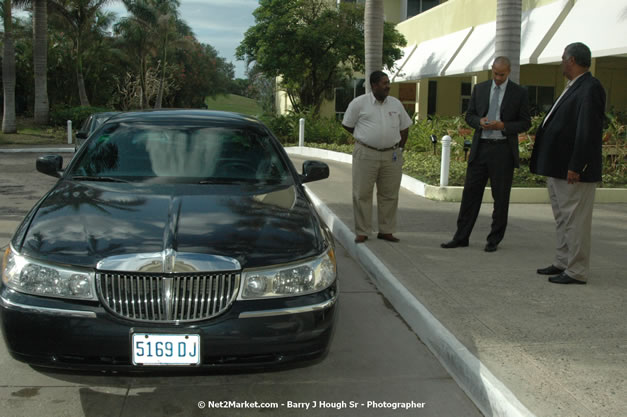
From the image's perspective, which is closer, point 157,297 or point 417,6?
point 157,297

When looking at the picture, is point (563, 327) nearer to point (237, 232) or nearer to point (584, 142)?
point (584, 142)

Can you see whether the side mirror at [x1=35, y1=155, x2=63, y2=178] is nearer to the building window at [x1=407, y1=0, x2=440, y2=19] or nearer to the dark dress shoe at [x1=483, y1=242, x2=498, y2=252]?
the dark dress shoe at [x1=483, y1=242, x2=498, y2=252]

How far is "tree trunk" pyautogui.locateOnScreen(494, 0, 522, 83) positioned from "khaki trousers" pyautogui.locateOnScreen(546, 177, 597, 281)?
20.1 feet

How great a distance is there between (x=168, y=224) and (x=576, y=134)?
3.66m

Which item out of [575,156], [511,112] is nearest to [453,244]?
[511,112]

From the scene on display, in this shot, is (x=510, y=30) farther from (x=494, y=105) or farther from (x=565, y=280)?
(x=565, y=280)

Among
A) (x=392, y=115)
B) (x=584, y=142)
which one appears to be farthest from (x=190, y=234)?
(x=392, y=115)

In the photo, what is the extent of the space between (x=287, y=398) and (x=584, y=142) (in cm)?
340

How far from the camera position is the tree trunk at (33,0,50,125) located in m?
29.8

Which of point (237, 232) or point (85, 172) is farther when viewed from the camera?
point (85, 172)

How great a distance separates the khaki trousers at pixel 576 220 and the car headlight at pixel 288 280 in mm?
2871

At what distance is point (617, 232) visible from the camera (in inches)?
324

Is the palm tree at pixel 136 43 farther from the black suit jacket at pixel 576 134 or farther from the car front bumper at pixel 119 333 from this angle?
the car front bumper at pixel 119 333

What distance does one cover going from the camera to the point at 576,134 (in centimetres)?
554
